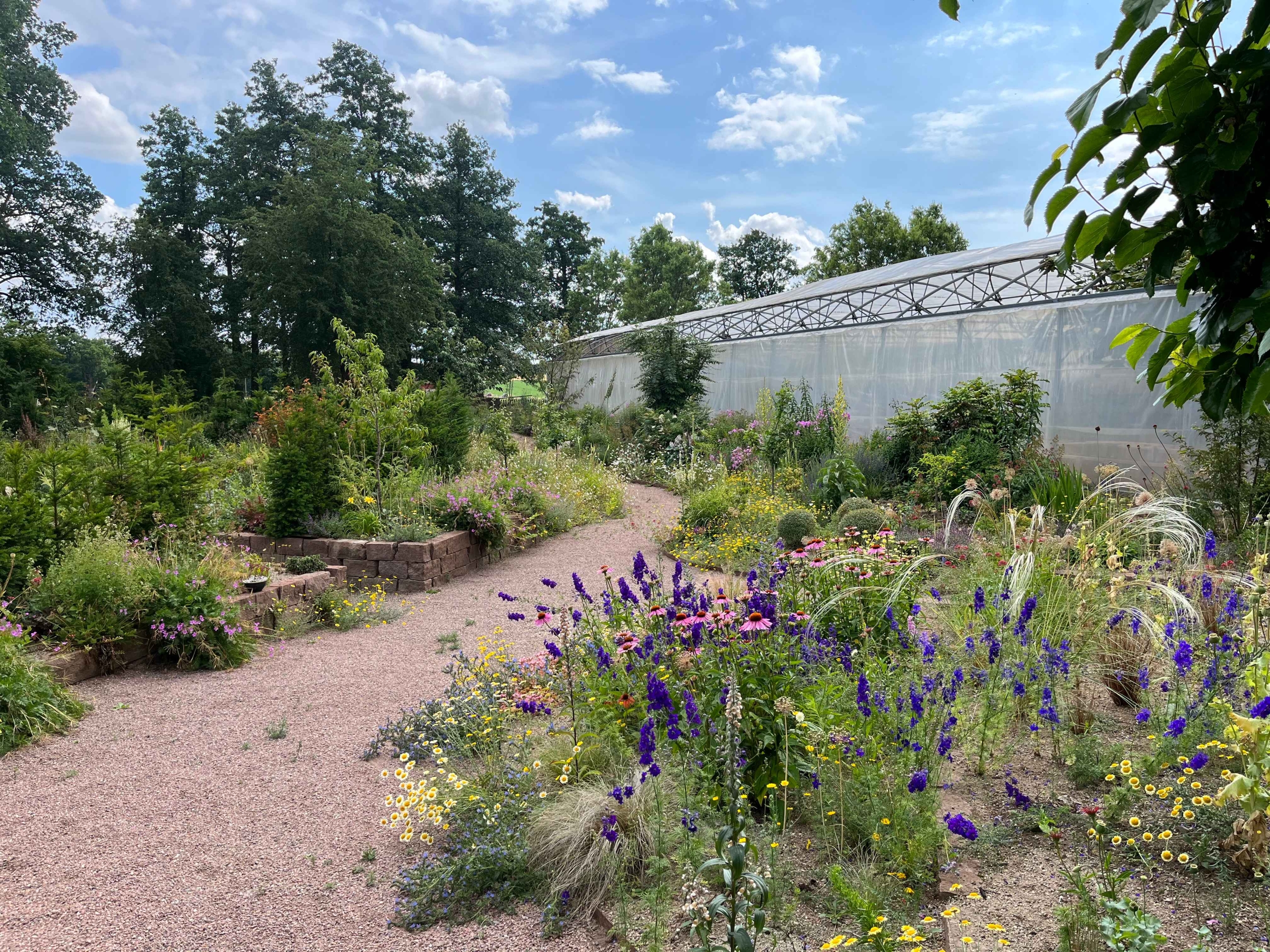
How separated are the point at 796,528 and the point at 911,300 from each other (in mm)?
6263

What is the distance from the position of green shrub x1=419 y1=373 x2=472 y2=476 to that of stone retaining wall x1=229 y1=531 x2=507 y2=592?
2.72 m

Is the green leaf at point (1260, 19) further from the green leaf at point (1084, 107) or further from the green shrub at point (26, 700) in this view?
the green shrub at point (26, 700)

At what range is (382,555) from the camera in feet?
23.5

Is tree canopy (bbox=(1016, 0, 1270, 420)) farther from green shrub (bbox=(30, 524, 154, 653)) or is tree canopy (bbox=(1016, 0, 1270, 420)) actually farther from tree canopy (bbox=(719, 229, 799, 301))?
tree canopy (bbox=(719, 229, 799, 301))

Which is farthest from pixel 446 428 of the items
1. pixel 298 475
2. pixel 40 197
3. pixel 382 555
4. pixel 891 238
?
pixel 891 238

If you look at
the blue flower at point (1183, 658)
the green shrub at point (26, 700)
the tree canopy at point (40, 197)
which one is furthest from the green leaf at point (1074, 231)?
the tree canopy at point (40, 197)

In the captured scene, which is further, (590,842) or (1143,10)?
(590,842)

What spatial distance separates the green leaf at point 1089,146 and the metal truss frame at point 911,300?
22.1 feet

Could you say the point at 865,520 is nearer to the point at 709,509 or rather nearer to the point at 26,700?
the point at 709,509

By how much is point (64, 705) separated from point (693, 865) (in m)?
3.87

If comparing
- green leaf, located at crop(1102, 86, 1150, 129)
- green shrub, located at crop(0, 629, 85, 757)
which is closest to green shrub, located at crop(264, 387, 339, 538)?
green shrub, located at crop(0, 629, 85, 757)

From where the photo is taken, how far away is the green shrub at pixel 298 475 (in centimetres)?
747

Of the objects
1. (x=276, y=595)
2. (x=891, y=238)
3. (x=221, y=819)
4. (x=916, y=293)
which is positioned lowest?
(x=221, y=819)

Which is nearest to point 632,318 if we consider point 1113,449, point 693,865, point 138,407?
point 138,407
